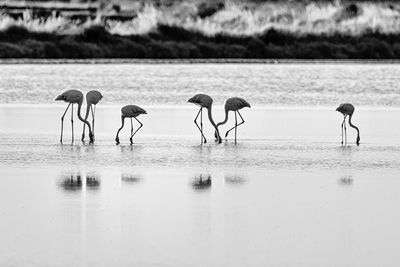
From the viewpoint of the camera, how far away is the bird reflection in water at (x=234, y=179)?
10.3 meters

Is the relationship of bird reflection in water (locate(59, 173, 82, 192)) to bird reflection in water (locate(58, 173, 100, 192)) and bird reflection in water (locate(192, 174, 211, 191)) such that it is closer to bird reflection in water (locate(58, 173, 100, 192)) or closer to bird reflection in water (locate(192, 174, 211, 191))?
bird reflection in water (locate(58, 173, 100, 192))

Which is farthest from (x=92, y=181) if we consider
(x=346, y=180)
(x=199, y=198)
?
(x=346, y=180)

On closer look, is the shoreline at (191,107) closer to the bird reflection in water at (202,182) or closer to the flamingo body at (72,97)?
the flamingo body at (72,97)

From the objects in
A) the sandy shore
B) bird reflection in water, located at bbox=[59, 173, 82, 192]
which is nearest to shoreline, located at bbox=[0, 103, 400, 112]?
the sandy shore

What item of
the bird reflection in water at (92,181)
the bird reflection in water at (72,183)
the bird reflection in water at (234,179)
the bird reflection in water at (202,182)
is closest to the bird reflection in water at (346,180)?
the bird reflection in water at (234,179)

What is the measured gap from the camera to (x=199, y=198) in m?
9.20

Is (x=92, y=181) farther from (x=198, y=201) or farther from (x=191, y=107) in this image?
(x=191, y=107)

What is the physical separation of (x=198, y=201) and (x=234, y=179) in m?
1.62

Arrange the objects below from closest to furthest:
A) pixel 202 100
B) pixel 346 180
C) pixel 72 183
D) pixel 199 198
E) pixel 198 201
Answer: pixel 198 201
pixel 199 198
pixel 72 183
pixel 346 180
pixel 202 100

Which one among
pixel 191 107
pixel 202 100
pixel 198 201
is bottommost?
pixel 198 201

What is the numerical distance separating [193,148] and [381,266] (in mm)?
7496

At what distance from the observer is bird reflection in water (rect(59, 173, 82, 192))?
975 centimetres

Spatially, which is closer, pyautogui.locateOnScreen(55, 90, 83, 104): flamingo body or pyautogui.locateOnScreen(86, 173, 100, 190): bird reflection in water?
pyautogui.locateOnScreen(86, 173, 100, 190): bird reflection in water

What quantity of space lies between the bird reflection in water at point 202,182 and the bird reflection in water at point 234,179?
181 mm
